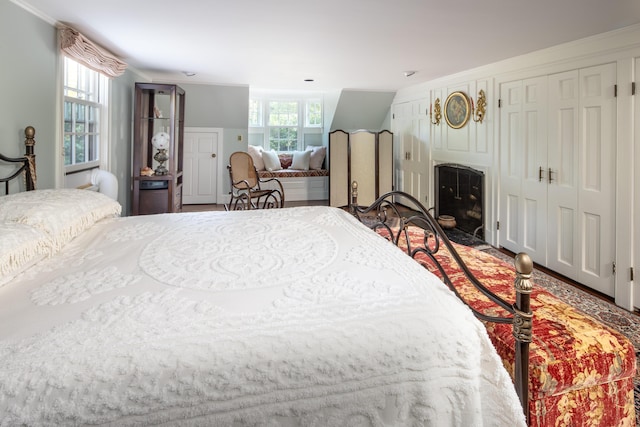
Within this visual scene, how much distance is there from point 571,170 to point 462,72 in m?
2.16

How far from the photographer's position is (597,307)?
10.2 ft

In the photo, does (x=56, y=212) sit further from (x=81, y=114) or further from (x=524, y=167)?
(x=524, y=167)

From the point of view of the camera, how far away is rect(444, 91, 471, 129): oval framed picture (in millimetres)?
5211

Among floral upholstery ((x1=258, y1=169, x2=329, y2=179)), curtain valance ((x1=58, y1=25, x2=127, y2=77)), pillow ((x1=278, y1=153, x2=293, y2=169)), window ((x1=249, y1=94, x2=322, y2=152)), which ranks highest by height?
curtain valance ((x1=58, y1=25, x2=127, y2=77))

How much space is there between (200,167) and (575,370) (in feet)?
22.1

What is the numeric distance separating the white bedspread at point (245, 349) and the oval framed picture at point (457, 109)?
4.33 meters

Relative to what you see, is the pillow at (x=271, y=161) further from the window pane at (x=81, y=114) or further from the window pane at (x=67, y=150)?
the window pane at (x=67, y=150)

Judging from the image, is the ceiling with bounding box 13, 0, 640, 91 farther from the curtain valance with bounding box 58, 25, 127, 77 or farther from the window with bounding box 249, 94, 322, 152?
the window with bounding box 249, 94, 322, 152

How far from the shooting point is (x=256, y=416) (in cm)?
87

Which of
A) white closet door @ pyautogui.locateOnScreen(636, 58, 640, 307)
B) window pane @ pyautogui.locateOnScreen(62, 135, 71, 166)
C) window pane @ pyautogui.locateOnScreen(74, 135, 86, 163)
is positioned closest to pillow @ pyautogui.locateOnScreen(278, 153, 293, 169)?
window pane @ pyautogui.locateOnScreen(74, 135, 86, 163)

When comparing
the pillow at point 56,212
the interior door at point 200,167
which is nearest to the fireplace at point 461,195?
the interior door at point 200,167

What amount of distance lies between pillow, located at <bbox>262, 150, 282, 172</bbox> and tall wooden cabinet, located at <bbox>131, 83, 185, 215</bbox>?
8.71ft

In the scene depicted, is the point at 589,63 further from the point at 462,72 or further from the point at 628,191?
the point at 462,72

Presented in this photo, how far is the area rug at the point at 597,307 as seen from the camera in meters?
2.71
